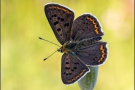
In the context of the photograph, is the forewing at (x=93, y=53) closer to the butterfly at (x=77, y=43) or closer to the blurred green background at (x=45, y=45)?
the butterfly at (x=77, y=43)

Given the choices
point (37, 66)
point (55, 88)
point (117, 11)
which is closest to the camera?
point (55, 88)

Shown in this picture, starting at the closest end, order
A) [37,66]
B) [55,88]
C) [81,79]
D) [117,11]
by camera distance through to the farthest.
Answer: [81,79] < [55,88] < [37,66] < [117,11]

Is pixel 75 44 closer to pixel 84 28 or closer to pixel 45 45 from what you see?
pixel 84 28

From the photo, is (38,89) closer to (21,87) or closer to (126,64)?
(21,87)

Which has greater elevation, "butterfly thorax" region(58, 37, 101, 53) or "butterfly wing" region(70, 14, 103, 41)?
"butterfly wing" region(70, 14, 103, 41)

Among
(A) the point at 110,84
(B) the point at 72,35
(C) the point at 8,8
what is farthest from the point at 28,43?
(B) the point at 72,35

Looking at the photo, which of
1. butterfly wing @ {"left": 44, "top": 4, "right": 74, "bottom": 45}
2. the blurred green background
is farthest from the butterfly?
the blurred green background

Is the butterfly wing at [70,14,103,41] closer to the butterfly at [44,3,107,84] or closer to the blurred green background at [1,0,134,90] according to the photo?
the butterfly at [44,3,107,84]
